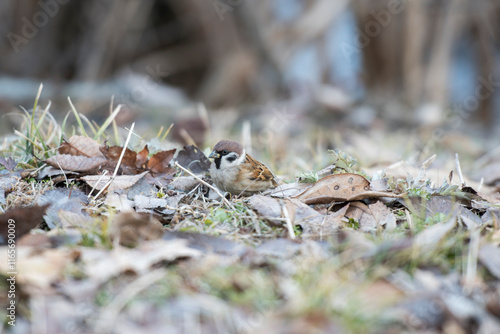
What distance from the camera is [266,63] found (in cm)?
862

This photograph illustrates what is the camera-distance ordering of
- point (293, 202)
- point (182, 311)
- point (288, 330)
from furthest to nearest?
1. point (293, 202)
2. point (182, 311)
3. point (288, 330)

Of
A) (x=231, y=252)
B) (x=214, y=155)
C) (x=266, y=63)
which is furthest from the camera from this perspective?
(x=266, y=63)

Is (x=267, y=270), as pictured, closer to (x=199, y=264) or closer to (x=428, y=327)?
(x=199, y=264)

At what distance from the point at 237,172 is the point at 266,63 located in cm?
557

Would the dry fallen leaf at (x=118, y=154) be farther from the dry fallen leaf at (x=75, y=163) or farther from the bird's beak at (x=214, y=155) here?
the bird's beak at (x=214, y=155)

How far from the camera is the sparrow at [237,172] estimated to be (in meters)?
3.35

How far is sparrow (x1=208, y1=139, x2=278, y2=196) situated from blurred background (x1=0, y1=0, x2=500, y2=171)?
11.4 feet

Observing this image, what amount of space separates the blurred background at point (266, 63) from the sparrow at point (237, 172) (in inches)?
137

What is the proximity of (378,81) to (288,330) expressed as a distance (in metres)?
8.93

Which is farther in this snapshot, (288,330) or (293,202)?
(293,202)

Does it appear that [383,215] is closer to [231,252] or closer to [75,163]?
[231,252]

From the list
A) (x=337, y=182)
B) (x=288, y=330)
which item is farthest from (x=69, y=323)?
(x=337, y=182)

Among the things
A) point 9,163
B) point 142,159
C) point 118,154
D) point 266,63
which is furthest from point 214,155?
point 266,63

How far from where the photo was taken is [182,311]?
1.92 metres
